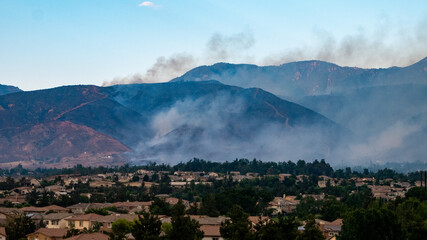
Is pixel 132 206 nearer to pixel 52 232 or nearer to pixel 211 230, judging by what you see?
pixel 211 230

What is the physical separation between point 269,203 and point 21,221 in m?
56.0

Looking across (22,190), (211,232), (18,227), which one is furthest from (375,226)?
(22,190)

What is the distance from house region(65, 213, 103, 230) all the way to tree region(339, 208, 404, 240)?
31.0m

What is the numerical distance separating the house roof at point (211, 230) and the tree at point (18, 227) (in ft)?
55.8

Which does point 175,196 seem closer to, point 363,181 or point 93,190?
point 93,190

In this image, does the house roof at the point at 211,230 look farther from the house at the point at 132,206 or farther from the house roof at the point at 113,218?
the house at the point at 132,206

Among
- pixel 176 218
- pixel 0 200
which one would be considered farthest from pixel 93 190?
pixel 176 218

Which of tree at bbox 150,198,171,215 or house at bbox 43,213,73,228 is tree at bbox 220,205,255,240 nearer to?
house at bbox 43,213,73,228

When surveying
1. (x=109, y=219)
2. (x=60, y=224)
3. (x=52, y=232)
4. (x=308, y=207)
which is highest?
(x=308, y=207)

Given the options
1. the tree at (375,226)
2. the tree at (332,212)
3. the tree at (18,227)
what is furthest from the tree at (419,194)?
the tree at (18,227)

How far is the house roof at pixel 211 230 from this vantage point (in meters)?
69.8

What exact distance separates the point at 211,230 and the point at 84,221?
18.0 m

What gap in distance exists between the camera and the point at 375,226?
63.1 m

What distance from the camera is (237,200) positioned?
10412 cm
